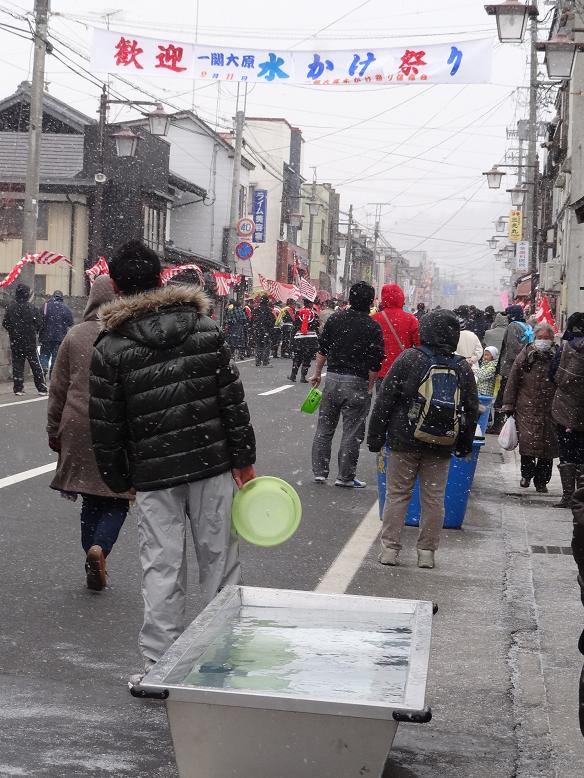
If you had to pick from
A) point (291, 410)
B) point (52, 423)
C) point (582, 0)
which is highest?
point (582, 0)

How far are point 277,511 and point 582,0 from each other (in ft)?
26.5

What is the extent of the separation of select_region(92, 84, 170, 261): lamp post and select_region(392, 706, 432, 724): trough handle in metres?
25.6

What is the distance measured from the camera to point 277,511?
16.4 ft

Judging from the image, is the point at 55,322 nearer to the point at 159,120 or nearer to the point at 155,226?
the point at 159,120

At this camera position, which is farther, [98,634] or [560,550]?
[560,550]

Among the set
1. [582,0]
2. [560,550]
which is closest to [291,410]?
[582,0]

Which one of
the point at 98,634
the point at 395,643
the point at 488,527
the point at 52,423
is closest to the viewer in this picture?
the point at 395,643

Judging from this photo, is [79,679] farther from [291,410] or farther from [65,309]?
[65,309]

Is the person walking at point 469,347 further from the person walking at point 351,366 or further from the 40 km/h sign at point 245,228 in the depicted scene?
the 40 km/h sign at point 245,228

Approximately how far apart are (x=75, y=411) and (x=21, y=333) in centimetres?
1367

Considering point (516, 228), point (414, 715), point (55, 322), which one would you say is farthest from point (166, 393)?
point (516, 228)

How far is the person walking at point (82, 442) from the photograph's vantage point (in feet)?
21.4

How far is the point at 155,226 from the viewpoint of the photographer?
4397cm

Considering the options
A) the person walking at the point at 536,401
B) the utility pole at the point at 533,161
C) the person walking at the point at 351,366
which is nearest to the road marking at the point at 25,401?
the person walking at the point at 351,366
